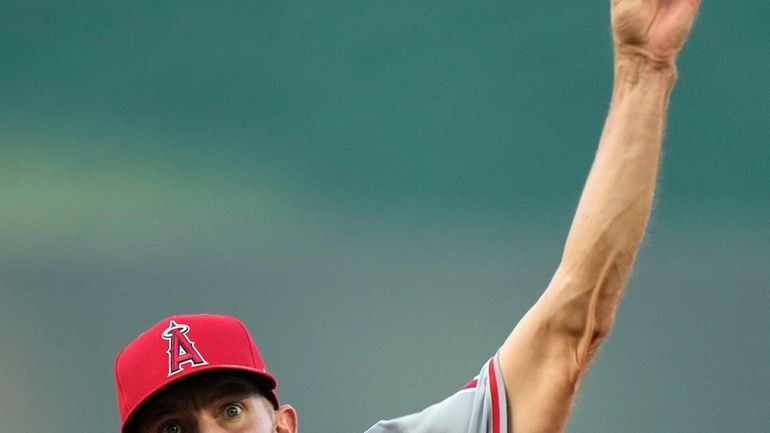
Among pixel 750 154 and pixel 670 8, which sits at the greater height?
pixel 750 154

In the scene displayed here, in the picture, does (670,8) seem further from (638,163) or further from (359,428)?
(359,428)

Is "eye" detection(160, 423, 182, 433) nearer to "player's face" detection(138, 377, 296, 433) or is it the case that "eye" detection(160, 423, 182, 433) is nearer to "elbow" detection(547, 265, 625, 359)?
"player's face" detection(138, 377, 296, 433)

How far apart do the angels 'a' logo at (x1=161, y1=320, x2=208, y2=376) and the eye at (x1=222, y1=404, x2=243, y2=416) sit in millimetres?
67

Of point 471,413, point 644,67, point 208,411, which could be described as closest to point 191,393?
point 208,411

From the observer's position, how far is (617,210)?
1.39 m

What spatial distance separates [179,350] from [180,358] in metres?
0.02

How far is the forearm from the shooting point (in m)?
1.39

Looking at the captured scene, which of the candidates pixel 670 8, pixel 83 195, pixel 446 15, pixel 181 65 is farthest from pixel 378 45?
pixel 670 8

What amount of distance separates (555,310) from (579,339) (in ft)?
0.14

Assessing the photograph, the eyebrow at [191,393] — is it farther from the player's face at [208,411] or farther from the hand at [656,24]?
the hand at [656,24]

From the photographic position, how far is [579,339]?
1406 mm

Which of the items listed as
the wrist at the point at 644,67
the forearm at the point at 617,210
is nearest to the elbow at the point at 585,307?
the forearm at the point at 617,210

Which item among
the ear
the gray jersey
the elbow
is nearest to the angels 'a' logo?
the ear

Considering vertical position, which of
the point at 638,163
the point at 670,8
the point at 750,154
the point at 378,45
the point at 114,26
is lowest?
the point at 638,163
